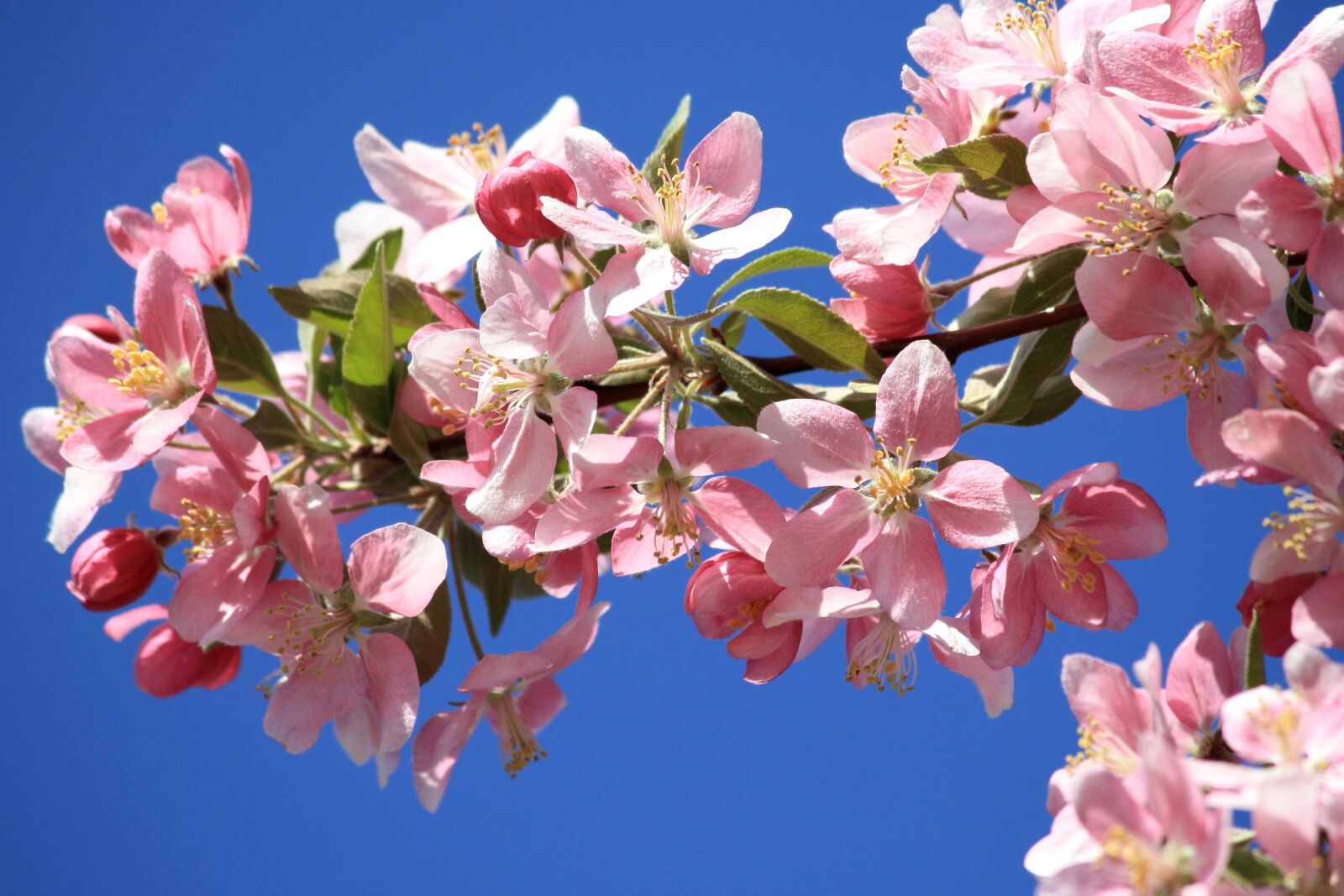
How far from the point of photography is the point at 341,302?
1.20 meters

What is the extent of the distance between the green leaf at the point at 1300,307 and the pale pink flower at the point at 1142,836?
0.40m

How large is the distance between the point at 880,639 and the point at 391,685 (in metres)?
0.44

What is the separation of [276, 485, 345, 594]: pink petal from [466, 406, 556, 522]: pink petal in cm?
19

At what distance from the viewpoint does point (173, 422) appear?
40.6 inches

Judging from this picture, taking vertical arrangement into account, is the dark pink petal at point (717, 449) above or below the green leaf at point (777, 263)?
below

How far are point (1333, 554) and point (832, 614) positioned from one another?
1.16 ft

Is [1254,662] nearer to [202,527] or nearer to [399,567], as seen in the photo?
[399,567]

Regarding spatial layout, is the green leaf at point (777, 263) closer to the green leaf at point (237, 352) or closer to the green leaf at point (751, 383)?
the green leaf at point (751, 383)

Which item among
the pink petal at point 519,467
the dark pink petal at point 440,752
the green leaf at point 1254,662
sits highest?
the pink petal at point 519,467

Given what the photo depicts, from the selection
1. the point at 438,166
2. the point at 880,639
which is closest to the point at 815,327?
the point at 880,639

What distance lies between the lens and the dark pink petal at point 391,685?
1.04m

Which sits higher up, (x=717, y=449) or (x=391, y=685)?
(x=717, y=449)

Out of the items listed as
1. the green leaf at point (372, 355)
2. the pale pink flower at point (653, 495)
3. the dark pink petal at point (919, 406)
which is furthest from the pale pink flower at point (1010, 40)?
the green leaf at point (372, 355)

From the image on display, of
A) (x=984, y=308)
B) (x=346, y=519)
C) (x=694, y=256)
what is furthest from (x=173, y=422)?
(x=984, y=308)
